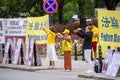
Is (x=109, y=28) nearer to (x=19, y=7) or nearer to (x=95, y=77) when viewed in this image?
(x=95, y=77)

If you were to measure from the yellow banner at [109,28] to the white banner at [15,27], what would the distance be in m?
6.53

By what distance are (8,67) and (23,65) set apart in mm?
709

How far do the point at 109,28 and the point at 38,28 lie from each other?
18.9 feet

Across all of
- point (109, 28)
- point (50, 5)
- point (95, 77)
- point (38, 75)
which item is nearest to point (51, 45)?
point (38, 75)

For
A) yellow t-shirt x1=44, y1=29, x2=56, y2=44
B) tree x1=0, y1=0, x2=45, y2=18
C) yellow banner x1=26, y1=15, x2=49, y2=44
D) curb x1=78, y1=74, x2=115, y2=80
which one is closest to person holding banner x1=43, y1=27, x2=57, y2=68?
yellow t-shirt x1=44, y1=29, x2=56, y2=44

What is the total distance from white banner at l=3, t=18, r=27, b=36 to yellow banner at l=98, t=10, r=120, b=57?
6.53 m

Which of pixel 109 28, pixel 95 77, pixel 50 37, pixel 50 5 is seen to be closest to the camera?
pixel 95 77

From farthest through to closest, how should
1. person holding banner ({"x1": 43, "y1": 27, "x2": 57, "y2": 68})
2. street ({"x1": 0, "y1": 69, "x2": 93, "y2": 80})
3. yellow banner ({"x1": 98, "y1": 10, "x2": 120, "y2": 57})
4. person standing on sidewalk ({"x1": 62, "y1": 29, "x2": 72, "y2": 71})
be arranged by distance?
person holding banner ({"x1": 43, "y1": 27, "x2": 57, "y2": 68}) → person standing on sidewalk ({"x1": 62, "y1": 29, "x2": 72, "y2": 71}) → street ({"x1": 0, "y1": 69, "x2": 93, "y2": 80}) → yellow banner ({"x1": 98, "y1": 10, "x2": 120, "y2": 57})

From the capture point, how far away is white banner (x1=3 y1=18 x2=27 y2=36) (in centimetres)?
2508

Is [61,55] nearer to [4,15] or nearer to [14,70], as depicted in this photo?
[14,70]

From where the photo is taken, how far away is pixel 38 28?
2420cm

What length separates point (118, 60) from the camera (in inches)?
719

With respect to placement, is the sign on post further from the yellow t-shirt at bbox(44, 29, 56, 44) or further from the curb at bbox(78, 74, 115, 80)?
the curb at bbox(78, 74, 115, 80)

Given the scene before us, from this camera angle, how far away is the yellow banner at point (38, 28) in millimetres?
24062
